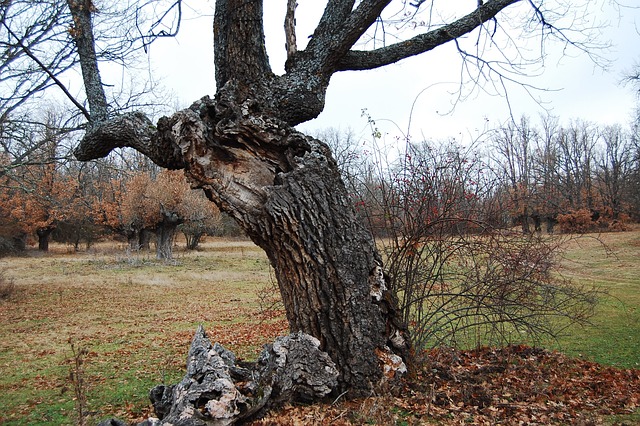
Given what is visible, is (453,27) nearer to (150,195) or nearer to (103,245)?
(150,195)

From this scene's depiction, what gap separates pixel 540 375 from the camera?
5.11m

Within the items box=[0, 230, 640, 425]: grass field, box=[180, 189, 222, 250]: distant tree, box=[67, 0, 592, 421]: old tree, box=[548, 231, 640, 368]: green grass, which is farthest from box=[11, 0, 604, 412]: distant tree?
box=[180, 189, 222, 250]: distant tree

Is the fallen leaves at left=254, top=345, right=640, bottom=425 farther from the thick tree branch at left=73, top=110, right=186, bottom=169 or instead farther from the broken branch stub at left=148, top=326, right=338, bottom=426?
the thick tree branch at left=73, top=110, right=186, bottom=169

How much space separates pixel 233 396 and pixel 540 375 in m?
3.63

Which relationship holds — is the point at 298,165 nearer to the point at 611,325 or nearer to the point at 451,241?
the point at 451,241

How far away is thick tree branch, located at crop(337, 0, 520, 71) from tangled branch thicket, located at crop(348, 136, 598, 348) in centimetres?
122

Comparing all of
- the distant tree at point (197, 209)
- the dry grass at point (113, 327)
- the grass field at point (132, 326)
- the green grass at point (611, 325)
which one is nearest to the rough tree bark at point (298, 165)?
the grass field at point (132, 326)

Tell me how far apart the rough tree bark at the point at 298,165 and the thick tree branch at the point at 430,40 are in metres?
0.01

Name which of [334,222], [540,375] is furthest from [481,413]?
[334,222]

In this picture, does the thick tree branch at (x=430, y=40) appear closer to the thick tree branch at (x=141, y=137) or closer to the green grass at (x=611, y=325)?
the thick tree branch at (x=141, y=137)

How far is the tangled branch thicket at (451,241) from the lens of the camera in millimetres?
5277

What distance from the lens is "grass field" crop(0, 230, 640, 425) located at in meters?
6.19

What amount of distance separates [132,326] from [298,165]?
9849 millimetres

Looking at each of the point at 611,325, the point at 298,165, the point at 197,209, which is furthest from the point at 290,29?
the point at 197,209
